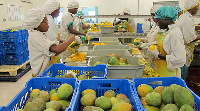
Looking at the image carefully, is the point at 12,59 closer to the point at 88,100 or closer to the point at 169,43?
the point at 169,43

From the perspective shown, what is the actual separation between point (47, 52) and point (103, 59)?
709mm

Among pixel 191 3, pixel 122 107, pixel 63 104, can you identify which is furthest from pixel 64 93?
pixel 191 3

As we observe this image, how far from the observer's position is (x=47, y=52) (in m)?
2.16

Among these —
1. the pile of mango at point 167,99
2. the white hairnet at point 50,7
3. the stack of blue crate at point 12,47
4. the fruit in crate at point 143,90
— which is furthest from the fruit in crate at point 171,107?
the stack of blue crate at point 12,47

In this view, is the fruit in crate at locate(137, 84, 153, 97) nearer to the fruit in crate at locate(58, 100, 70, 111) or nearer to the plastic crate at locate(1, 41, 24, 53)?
the fruit in crate at locate(58, 100, 70, 111)

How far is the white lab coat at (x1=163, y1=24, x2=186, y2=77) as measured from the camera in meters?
2.07

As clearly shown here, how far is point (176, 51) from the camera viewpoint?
2.08 metres

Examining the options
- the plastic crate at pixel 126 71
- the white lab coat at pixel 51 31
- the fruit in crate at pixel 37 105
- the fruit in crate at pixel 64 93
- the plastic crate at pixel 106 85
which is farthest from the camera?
the white lab coat at pixel 51 31

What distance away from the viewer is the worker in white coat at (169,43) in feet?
6.82

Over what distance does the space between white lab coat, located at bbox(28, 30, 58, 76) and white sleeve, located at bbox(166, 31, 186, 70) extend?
142cm

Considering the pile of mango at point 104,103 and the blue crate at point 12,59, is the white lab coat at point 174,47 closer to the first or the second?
the pile of mango at point 104,103

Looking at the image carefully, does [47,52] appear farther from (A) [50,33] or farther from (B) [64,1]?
(B) [64,1]

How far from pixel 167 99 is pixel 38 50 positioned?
5.34ft

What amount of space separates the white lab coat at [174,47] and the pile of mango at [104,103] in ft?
3.69
